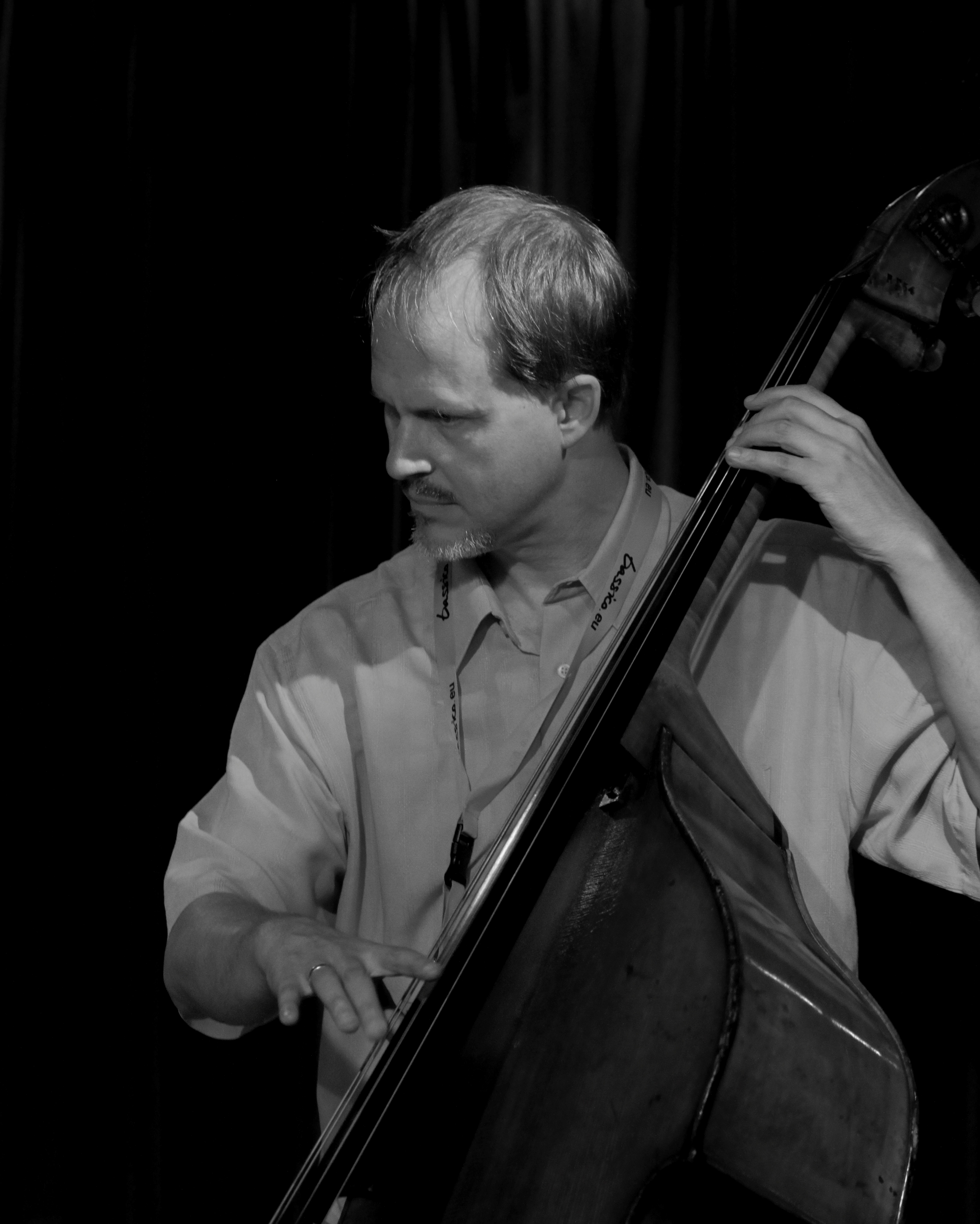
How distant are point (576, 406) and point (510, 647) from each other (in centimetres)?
30

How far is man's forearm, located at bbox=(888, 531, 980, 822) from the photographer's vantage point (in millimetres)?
1117

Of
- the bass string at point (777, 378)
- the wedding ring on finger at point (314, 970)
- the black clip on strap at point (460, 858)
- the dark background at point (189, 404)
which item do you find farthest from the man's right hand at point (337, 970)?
the dark background at point (189, 404)

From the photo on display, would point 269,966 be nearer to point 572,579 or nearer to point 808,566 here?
point 572,579

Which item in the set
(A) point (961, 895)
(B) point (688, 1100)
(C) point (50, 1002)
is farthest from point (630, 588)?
(C) point (50, 1002)

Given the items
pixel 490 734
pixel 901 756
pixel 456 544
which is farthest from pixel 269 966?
pixel 901 756

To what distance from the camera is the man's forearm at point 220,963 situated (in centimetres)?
117

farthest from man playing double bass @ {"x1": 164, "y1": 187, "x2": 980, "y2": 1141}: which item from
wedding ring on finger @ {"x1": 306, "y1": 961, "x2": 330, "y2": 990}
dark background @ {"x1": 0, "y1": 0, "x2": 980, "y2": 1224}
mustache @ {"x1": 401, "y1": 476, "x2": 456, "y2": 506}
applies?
dark background @ {"x1": 0, "y1": 0, "x2": 980, "y2": 1224}

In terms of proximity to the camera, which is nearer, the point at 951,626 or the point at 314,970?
the point at 314,970

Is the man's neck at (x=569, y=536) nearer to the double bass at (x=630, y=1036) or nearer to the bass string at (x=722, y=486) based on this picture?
the bass string at (x=722, y=486)

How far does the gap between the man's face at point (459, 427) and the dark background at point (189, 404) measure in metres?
0.49

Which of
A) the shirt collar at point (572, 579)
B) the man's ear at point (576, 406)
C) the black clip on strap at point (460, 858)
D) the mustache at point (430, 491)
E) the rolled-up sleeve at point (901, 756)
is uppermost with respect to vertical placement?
the man's ear at point (576, 406)

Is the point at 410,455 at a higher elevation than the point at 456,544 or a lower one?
higher

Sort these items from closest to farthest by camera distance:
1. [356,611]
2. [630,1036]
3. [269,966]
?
1. [630,1036]
2. [269,966]
3. [356,611]

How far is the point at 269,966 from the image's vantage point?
107cm
